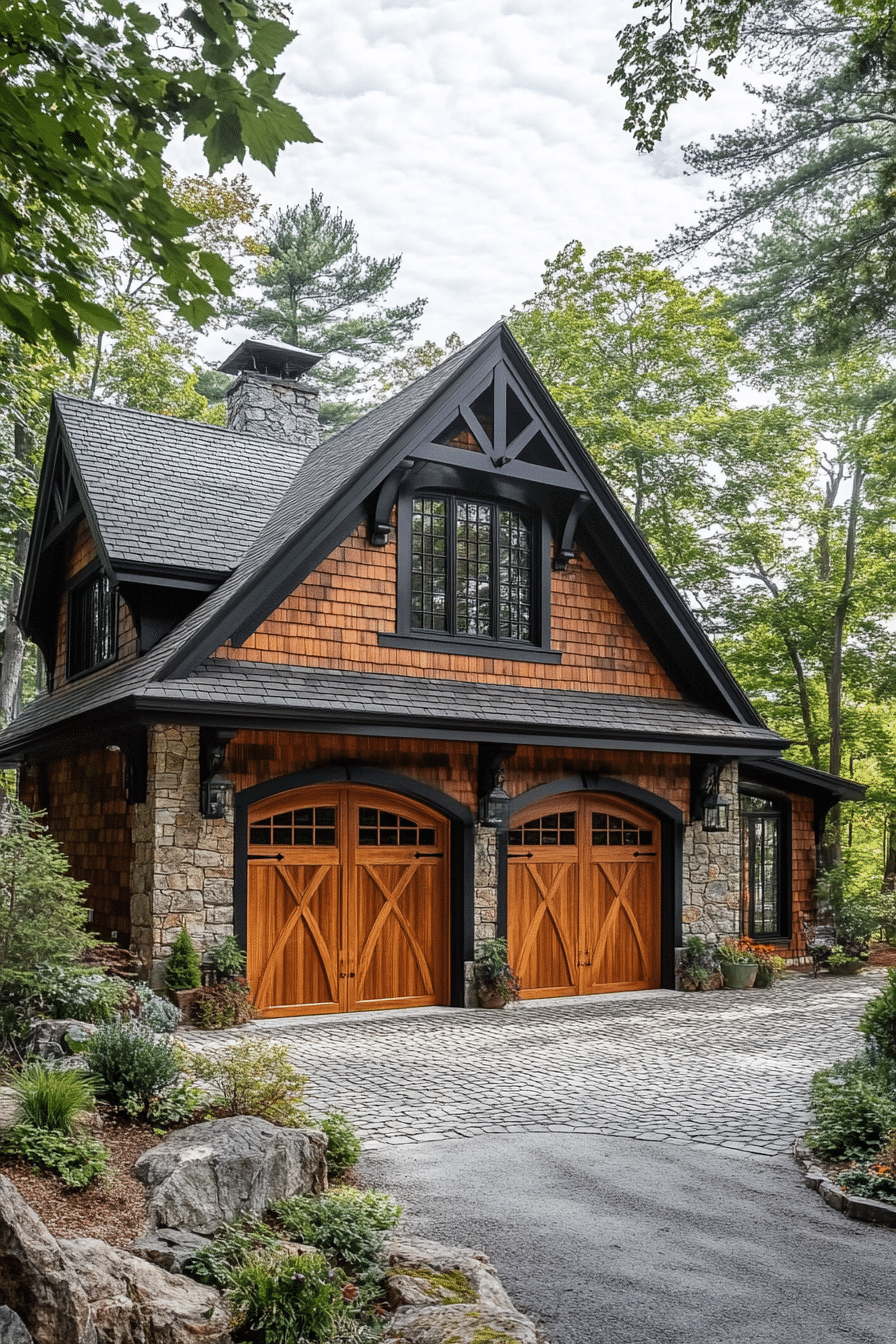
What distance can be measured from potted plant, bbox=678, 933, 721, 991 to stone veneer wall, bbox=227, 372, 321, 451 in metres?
9.64

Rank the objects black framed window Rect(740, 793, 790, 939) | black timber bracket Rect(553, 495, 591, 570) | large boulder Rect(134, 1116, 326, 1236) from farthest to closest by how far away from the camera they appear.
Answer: black framed window Rect(740, 793, 790, 939), black timber bracket Rect(553, 495, 591, 570), large boulder Rect(134, 1116, 326, 1236)

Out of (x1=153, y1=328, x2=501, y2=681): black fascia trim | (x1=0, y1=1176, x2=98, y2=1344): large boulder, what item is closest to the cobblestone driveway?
(x1=0, y1=1176, x2=98, y2=1344): large boulder

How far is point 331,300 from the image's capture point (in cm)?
3222

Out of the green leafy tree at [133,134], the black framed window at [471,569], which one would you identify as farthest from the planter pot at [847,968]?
the green leafy tree at [133,134]

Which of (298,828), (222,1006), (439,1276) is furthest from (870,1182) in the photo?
(298,828)

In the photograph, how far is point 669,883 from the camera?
1430 cm

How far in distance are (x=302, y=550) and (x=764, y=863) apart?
9196 mm

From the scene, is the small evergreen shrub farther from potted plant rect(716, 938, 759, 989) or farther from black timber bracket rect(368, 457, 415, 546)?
potted plant rect(716, 938, 759, 989)

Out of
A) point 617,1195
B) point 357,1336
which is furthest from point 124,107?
point 617,1195

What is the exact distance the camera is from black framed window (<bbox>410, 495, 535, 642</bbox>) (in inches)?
517

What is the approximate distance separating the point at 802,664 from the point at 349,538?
1421 cm

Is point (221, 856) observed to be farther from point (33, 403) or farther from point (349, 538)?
point (33, 403)

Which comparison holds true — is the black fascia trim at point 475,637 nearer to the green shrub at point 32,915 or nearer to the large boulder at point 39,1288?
the green shrub at point 32,915

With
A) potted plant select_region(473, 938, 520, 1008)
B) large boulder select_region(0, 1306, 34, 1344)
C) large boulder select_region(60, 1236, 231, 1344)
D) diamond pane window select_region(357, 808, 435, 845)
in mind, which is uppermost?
diamond pane window select_region(357, 808, 435, 845)
